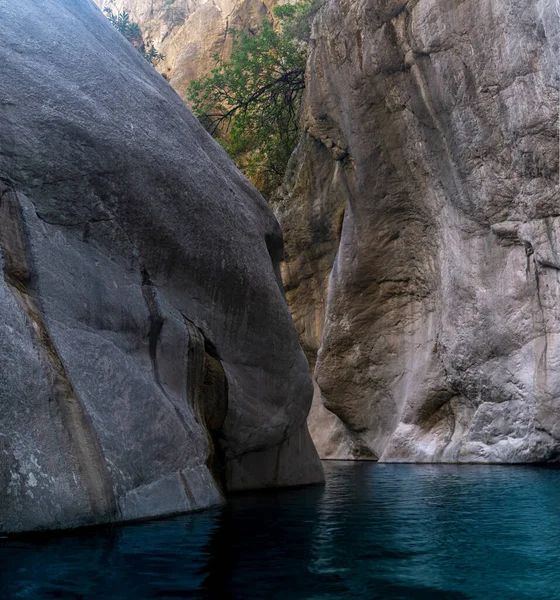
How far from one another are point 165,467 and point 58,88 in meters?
3.07

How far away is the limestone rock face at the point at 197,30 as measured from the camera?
29.1 metres

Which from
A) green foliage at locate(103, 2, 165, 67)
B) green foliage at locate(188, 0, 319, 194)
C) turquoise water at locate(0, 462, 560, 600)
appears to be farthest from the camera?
green foliage at locate(103, 2, 165, 67)

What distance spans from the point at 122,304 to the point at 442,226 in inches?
368

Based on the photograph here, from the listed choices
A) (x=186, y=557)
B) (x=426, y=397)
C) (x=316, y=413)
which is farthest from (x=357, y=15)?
(x=186, y=557)

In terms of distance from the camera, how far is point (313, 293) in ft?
63.8

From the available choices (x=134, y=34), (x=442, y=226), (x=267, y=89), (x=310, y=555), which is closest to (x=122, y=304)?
(x=310, y=555)

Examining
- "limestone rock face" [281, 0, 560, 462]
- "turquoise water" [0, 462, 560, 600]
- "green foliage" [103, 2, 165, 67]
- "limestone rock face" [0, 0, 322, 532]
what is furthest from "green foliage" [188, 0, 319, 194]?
"turquoise water" [0, 462, 560, 600]

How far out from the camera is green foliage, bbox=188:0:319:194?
19625 millimetres

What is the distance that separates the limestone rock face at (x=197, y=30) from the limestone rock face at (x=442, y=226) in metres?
14.4

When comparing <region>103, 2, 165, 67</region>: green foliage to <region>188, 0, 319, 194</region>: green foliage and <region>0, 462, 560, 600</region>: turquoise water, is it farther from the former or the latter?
<region>0, 462, 560, 600</region>: turquoise water

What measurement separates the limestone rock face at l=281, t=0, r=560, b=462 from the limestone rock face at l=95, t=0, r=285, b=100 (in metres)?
14.4

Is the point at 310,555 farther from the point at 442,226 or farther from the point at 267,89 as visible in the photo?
the point at 267,89

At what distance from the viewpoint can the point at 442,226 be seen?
13.8 m

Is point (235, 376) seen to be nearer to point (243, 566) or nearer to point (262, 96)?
point (243, 566)
